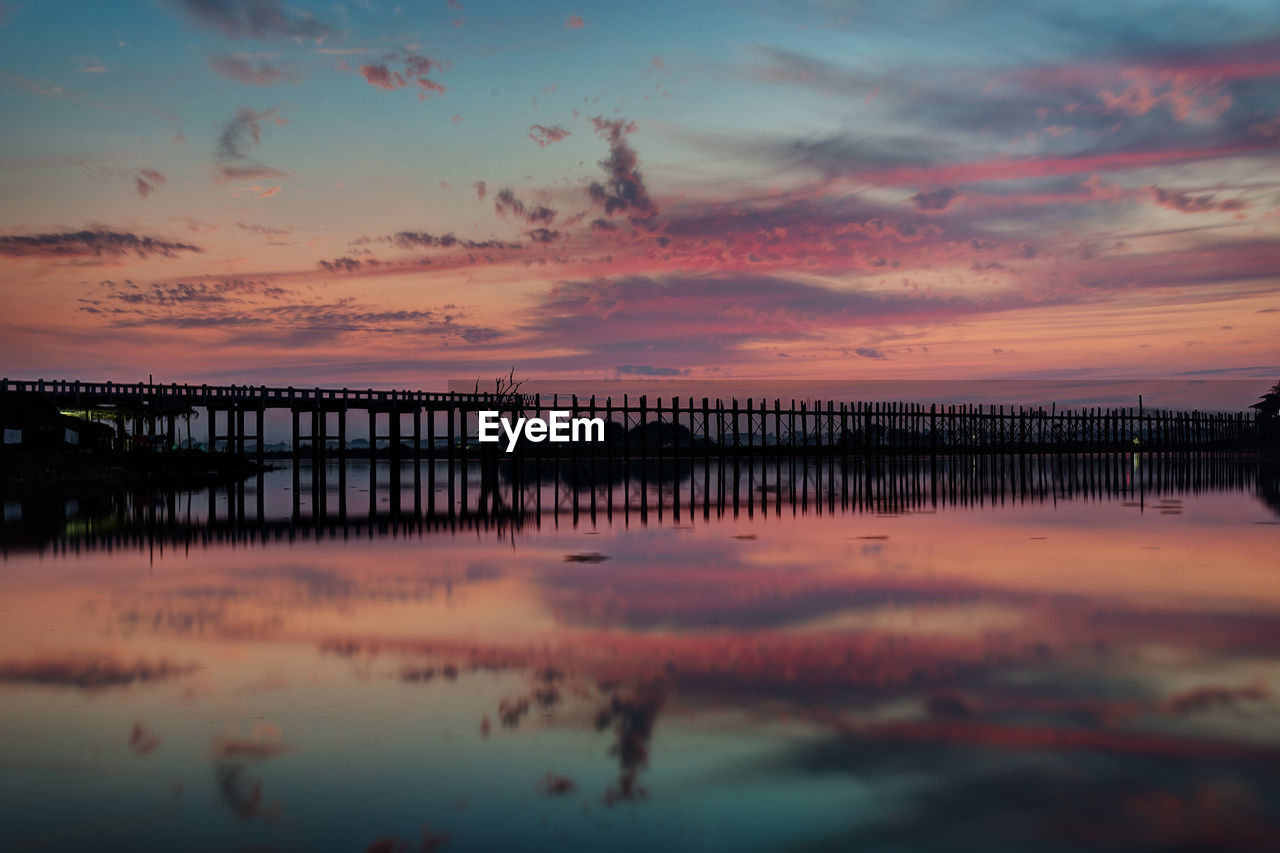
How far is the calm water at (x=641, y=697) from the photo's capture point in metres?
5.66

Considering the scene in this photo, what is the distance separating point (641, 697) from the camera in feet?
27.3

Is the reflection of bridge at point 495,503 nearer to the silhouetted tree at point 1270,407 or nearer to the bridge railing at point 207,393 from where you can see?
the bridge railing at point 207,393

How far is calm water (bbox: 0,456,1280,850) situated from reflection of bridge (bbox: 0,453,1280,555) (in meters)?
3.23

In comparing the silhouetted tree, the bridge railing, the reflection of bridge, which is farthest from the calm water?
the silhouetted tree

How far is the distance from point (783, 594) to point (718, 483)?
3145 cm

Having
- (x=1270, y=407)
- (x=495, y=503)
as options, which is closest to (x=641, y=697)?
(x=495, y=503)

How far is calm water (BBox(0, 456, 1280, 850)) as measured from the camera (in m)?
5.66

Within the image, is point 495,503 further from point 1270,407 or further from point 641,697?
point 1270,407

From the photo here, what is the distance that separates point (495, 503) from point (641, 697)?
2415 centimetres

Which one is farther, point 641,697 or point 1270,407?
point 1270,407

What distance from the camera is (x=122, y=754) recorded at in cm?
691

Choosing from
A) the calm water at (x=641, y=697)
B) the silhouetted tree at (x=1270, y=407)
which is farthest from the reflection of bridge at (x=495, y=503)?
the silhouetted tree at (x=1270, y=407)

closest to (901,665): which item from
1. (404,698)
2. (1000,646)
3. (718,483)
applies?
(1000,646)

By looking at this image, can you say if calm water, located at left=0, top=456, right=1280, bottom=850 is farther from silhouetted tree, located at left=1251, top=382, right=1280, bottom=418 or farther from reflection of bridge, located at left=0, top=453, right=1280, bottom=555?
silhouetted tree, located at left=1251, top=382, right=1280, bottom=418
